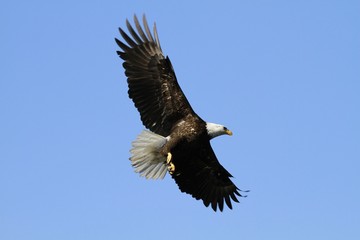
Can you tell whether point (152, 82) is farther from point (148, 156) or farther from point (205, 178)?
point (205, 178)

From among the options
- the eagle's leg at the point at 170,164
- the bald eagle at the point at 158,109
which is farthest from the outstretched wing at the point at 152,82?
the eagle's leg at the point at 170,164

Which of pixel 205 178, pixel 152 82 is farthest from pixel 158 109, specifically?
pixel 205 178

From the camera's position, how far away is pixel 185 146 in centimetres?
1252

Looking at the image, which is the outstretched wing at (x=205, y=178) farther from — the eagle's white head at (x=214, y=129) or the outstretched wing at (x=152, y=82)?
the outstretched wing at (x=152, y=82)

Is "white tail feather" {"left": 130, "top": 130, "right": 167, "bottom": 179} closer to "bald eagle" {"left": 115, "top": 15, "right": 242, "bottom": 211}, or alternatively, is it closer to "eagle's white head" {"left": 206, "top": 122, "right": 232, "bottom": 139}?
"bald eagle" {"left": 115, "top": 15, "right": 242, "bottom": 211}

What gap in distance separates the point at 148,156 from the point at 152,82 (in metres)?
1.18

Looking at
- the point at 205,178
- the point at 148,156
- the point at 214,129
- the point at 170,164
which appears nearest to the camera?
the point at 170,164

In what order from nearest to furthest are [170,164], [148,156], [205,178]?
[170,164], [148,156], [205,178]

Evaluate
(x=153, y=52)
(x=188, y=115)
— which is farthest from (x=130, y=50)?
(x=188, y=115)

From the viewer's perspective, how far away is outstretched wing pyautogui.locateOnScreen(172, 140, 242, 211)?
520 inches

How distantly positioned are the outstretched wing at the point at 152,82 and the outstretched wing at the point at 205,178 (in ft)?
2.28

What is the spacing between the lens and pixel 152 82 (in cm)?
1272

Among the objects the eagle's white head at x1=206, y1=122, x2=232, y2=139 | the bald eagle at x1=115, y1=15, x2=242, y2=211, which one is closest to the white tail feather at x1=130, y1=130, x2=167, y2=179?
the bald eagle at x1=115, y1=15, x2=242, y2=211

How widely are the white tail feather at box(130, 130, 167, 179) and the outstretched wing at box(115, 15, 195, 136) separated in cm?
15
